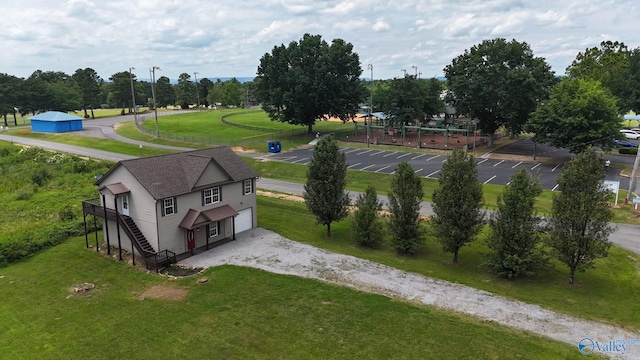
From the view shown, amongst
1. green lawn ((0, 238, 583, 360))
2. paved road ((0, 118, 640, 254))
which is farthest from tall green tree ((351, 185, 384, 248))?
paved road ((0, 118, 640, 254))

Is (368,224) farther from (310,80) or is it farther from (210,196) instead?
(310,80)

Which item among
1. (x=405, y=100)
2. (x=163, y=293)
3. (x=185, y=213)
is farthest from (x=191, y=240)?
(x=405, y=100)

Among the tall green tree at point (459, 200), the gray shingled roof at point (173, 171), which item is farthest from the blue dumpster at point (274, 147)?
the tall green tree at point (459, 200)

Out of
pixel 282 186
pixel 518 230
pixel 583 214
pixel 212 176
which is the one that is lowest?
pixel 282 186

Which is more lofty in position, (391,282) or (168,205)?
(168,205)

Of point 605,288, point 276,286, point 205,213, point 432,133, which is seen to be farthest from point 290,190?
point 432,133

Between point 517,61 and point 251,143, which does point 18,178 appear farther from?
point 517,61
